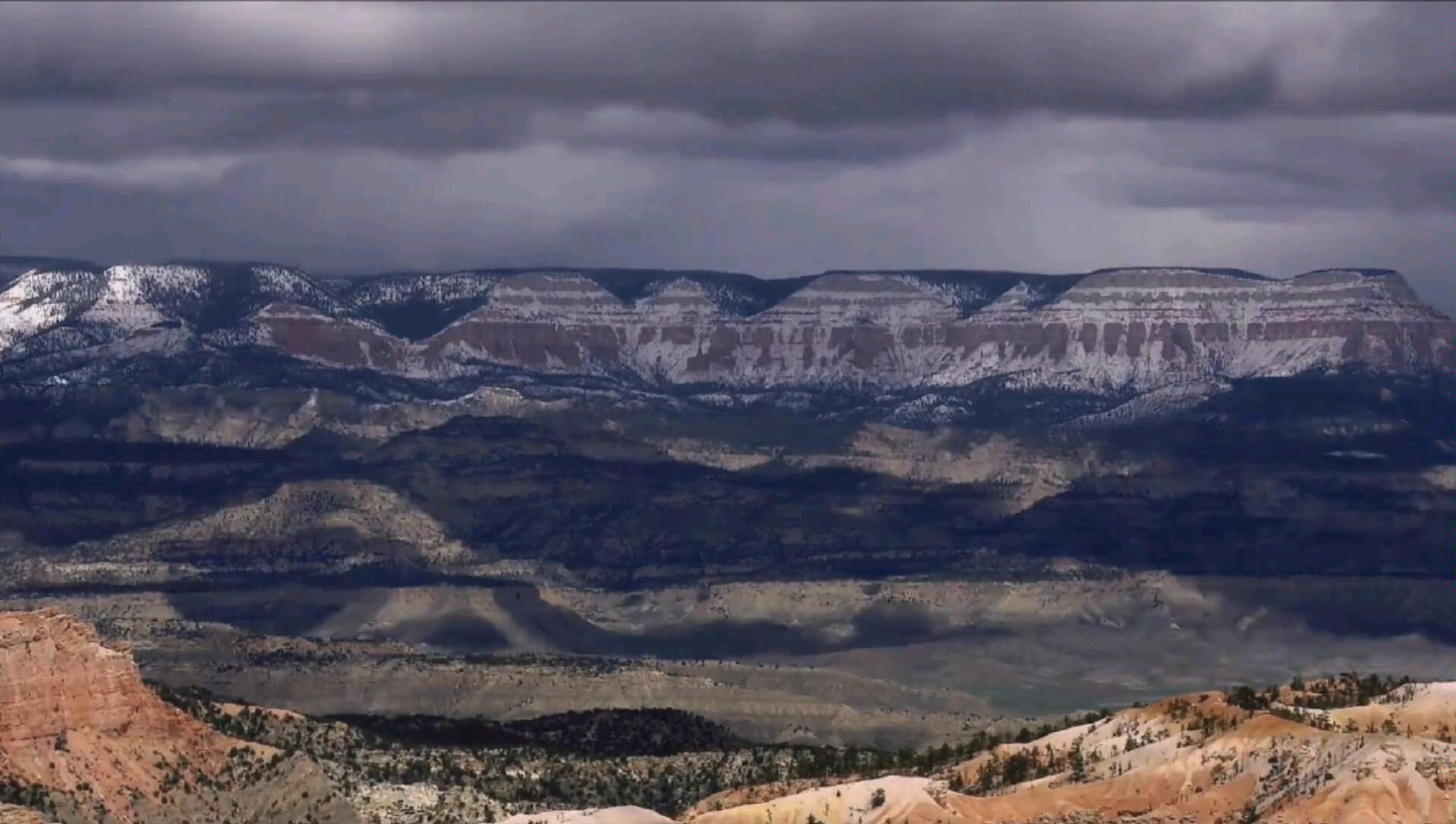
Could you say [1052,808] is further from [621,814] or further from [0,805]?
[0,805]

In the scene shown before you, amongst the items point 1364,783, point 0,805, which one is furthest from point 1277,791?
point 0,805

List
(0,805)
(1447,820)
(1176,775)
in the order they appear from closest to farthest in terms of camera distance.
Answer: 1. (1447,820)
2. (1176,775)
3. (0,805)

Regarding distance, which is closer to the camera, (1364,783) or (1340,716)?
(1364,783)

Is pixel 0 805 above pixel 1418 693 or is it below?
below

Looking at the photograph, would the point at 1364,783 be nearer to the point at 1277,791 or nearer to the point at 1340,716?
the point at 1277,791

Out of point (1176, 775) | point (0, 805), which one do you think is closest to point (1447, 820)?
point (1176, 775)

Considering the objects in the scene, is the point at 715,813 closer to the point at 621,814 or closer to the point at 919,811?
the point at 621,814

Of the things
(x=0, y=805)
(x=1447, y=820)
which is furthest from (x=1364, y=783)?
(x=0, y=805)

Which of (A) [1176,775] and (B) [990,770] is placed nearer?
(A) [1176,775]

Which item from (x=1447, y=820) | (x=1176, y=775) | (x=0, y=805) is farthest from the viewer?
(x=0, y=805)
